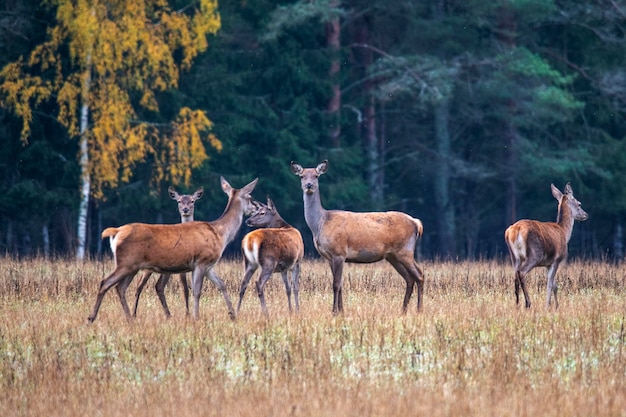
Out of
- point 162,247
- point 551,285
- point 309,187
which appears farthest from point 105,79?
point 551,285

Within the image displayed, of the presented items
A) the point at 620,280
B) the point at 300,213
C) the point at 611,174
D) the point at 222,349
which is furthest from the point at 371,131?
the point at 222,349

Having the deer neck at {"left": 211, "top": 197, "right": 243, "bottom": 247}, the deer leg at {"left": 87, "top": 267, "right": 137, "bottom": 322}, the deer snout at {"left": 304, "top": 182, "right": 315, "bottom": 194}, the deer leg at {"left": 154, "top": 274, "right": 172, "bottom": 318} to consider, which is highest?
the deer snout at {"left": 304, "top": 182, "right": 315, "bottom": 194}

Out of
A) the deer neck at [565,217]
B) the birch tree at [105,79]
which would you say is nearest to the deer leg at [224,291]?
the deer neck at [565,217]

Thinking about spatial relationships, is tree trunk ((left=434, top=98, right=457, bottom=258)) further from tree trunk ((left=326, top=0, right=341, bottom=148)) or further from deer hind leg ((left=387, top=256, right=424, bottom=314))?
deer hind leg ((left=387, top=256, right=424, bottom=314))

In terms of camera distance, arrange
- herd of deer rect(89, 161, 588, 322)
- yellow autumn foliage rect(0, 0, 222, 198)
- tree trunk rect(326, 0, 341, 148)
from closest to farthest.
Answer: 1. herd of deer rect(89, 161, 588, 322)
2. yellow autumn foliage rect(0, 0, 222, 198)
3. tree trunk rect(326, 0, 341, 148)

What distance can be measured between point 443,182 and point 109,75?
10961 mm

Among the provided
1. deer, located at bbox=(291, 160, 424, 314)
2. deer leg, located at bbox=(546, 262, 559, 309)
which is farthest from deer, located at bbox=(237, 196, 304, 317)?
deer leg, located at bbox=(546, 262, 559, 309)

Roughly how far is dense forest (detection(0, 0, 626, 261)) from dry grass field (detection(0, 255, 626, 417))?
433 inches

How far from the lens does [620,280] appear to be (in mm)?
16016

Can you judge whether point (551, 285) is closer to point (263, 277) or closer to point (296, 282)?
point (296, 282)

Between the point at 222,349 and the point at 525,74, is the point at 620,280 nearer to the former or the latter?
the point at 222,349

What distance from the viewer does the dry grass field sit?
24.7 feet

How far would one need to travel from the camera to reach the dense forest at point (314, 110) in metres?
23.8

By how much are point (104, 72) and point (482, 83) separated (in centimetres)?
1043
